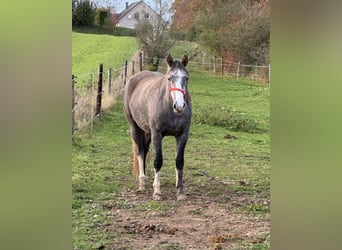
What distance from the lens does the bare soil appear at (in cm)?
220

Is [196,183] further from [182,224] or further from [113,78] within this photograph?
[113,78]

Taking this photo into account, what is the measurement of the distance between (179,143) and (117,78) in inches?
18.1

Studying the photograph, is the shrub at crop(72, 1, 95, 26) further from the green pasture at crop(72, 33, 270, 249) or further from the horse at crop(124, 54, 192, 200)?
the horse at crop(124, 54, 192, 200)

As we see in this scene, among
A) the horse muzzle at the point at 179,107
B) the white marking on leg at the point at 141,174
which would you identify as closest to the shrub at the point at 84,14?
the horse muzzle at the point at 179,107

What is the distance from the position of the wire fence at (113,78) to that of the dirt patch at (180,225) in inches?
17.4

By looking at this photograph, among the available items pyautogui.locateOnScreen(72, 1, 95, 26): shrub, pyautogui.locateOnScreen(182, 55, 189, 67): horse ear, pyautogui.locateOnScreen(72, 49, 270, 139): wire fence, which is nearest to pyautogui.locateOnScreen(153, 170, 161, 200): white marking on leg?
pyautogui.locateOnScreen(72, 49, 270, 139): wire fence

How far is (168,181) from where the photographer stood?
2410mm

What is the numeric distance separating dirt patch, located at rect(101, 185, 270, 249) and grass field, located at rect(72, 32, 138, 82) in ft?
2.12
